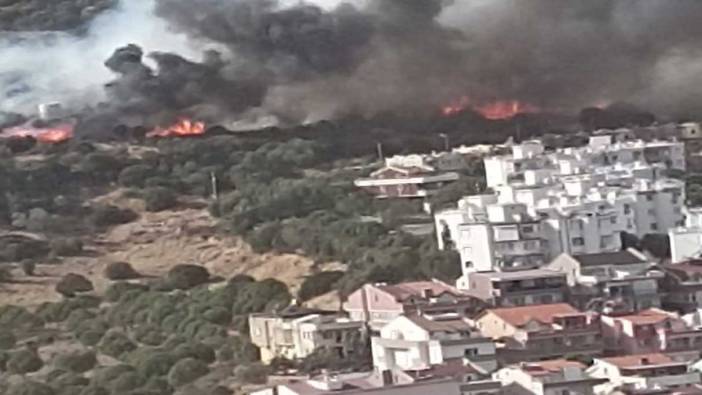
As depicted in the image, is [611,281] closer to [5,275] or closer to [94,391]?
[94,391]

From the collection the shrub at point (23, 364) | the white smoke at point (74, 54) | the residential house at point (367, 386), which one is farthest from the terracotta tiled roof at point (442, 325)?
the white smoke at point (74, 54)

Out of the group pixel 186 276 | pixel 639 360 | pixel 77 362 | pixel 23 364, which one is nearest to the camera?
pixel 639 360

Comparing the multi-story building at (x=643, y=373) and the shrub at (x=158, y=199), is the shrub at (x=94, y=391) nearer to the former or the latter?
the multi-story building at (x=643, y=373)

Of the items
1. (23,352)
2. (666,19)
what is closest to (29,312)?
(23,352)

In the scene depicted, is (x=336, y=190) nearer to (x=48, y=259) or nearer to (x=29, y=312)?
(x=48, y=259)

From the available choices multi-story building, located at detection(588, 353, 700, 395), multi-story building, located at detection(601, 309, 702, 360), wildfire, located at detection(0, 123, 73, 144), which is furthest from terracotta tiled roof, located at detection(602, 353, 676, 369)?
wildfire, located at detection(0, 123, 73, 144)

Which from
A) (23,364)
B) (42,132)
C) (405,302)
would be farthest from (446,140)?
(23,364)

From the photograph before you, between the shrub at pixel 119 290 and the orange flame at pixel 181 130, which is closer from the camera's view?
the shrub at pixel 119 290
